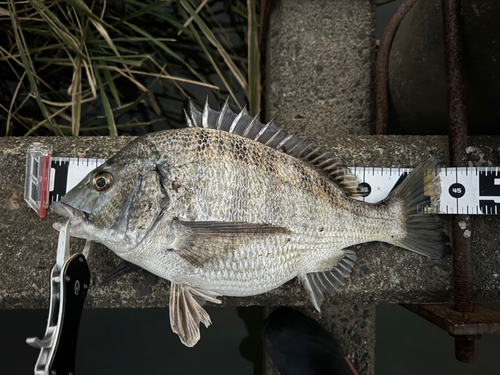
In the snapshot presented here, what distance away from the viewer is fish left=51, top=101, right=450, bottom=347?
3.82ft

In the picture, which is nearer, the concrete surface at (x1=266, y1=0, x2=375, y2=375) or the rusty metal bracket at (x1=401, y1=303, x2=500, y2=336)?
the rusty metal bracket at (x1=401, y1=303, x2=500, y2=336)

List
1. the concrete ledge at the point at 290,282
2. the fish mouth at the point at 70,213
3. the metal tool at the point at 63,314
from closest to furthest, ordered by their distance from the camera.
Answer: the metal tool at the point at 63,314 → the fish mouth at the point at 70,213 → the concrete ledge at the point at 290,282

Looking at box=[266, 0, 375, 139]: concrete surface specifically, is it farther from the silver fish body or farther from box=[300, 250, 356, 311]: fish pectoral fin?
box=[300, 250, 356, 311]: fish pectoral fin

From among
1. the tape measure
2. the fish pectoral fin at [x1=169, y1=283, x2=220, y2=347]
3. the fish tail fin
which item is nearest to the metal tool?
the fish pectoral fin at [x1=169, y1=283, x2=220, y2=347]

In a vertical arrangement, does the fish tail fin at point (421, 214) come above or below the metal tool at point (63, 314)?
above

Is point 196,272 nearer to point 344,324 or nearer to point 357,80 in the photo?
point 344,324

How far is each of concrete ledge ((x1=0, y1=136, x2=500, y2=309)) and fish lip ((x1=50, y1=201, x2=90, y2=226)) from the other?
43 cm

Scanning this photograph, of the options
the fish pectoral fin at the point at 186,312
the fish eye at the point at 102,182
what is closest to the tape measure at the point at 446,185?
the fish eye at the point at 102,182

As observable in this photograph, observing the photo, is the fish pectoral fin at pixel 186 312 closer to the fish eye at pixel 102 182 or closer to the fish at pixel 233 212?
the fish at pixel 233 212

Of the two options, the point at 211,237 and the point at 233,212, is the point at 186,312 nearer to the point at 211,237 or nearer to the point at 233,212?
the point at 211,237

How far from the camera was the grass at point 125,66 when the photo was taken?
202 centimetres

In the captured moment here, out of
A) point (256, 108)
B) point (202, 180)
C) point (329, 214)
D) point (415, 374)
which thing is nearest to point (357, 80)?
point (256, 108)

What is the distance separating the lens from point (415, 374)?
7.55 feet

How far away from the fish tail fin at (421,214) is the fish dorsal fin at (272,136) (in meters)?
0.20
